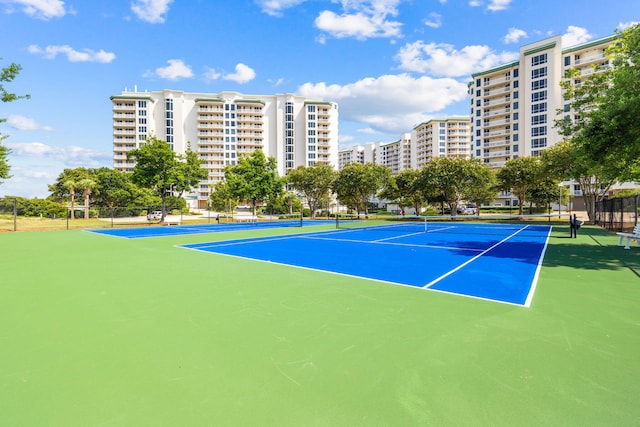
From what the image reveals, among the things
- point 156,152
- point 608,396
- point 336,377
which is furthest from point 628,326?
point 156,152

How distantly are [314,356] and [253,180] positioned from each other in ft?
122

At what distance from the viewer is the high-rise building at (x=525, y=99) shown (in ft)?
226

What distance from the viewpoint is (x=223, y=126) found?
97.2 metres

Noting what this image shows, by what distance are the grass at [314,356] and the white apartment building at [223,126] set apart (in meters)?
93.3

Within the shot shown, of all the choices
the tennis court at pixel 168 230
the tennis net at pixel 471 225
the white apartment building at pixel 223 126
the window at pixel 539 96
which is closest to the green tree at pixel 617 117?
the tennis net at pixel 471 225

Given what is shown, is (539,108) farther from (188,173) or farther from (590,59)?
(188,173)

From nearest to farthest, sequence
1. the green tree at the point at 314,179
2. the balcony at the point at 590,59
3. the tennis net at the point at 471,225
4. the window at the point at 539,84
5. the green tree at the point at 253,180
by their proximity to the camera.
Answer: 1. the tennis net at the point at 471,225
2. the green tree at the point at 253,180
3. the green tree at the point at 314,179
4. the balcony at the point at 590,59
5. the window at the point at 539,84

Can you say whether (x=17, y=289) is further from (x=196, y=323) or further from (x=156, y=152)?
(x=156, y=152)

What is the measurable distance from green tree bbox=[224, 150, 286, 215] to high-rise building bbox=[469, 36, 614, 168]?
54.4 meters

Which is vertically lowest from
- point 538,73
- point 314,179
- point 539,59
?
point 314,179

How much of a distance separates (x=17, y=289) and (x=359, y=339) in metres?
7.44

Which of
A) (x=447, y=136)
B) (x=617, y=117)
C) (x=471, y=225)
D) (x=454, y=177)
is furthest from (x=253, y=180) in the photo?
(x=447, y=136)

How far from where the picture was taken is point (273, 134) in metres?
100

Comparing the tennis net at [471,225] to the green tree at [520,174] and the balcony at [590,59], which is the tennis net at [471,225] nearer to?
the green tree at [520,174]
